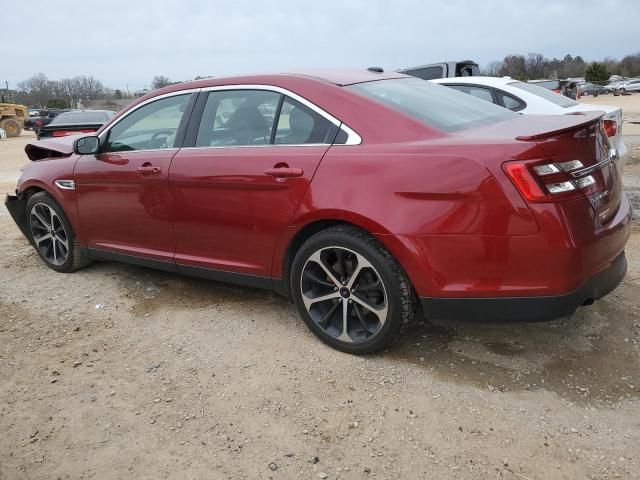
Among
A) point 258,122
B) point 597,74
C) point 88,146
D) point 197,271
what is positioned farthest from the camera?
point 597,74

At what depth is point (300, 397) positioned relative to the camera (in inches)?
112

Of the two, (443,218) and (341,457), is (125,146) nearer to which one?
(443,218)

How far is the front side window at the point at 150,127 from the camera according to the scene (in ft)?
12.7

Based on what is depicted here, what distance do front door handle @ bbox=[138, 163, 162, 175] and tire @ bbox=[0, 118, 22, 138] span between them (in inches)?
1213

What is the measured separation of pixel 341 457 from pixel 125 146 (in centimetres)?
283

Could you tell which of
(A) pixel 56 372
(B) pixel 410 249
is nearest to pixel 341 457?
(B) pixel 410 249

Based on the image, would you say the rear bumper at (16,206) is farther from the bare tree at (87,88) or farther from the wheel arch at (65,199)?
the bare tree at (87,88)

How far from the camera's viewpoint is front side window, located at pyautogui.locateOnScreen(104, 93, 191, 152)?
3886 millimetres

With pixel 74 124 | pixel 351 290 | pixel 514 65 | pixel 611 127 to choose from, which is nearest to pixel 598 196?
pixel 351 290

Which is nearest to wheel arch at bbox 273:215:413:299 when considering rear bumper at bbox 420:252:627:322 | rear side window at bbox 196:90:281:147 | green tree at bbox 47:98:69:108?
rear bumper at bbox 420:252:627:322

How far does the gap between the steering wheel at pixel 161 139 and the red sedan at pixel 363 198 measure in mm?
13

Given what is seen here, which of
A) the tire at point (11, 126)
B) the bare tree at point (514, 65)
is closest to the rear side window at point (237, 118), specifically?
the tire at point (11, 126)

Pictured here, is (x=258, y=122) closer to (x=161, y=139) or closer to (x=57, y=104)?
(x=161, y=139)

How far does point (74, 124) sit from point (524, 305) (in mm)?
11364
